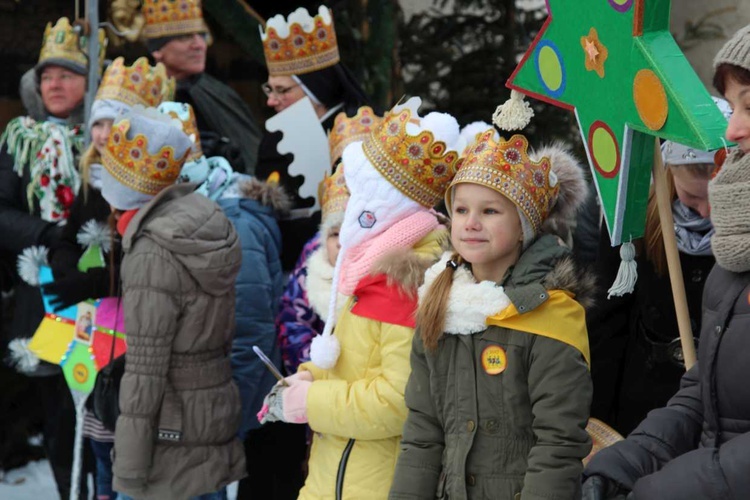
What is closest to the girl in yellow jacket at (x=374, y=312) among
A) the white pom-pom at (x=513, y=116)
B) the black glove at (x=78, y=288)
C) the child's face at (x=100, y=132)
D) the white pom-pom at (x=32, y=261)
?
the white pom-pom at (x=513, y=116)

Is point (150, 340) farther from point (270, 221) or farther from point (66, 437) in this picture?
point (66, 437)

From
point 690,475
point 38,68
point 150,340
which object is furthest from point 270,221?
point 690,475

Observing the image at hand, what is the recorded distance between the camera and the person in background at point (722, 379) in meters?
2.19

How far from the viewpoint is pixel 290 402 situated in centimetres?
347

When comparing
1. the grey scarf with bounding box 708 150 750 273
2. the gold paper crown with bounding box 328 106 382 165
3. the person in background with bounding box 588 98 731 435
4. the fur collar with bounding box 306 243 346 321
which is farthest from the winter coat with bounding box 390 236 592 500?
the gold paper crown with bounding box 328 106 382 165

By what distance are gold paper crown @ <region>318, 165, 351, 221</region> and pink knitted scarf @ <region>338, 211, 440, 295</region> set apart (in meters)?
0.49

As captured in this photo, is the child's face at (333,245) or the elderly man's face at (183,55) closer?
the child's face at (333,245)

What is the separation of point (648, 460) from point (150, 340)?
2136 millimetres

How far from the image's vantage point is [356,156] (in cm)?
356

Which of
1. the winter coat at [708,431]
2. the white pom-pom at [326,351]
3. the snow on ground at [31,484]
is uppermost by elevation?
the winter coat at [708,431]

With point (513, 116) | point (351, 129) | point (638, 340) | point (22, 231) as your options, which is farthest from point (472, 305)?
point (22, 231)

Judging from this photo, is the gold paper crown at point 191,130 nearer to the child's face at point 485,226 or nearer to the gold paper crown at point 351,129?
the gold paper crown at point 351,129

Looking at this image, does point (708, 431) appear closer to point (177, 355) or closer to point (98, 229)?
point (177, 355)

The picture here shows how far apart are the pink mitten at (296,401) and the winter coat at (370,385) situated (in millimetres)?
37
